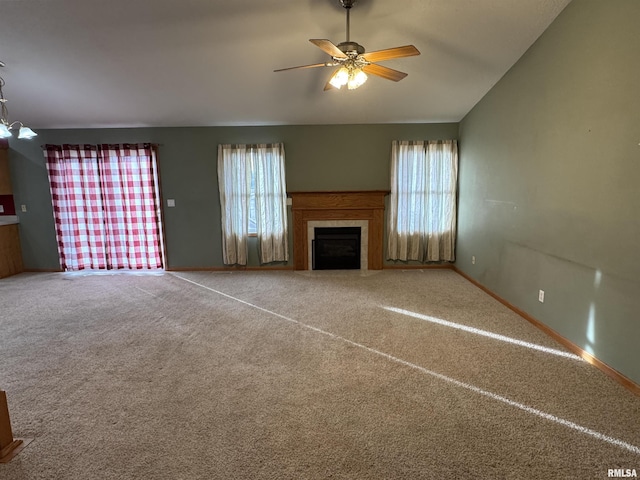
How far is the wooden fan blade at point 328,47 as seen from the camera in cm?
236

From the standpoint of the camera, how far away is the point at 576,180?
2.76 meters

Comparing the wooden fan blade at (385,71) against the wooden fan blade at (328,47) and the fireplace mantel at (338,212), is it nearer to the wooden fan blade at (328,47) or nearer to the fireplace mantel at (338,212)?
the wooden fan blade at (328,47)

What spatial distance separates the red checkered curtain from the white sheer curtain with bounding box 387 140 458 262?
156 inches

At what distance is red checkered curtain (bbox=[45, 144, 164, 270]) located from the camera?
5.39m

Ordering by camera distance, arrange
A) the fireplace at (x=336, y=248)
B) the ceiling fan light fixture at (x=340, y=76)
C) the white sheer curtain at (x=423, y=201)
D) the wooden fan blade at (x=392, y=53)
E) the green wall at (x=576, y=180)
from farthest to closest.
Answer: the fireplace at (x=336, y=248) → the white sheer curtain at (x=423, y=201) → the ceiling fan light fixture at (x=340, y=76) → the wooden fan blade at (x=392, y=53) → the green wall at (x=576, y=180)

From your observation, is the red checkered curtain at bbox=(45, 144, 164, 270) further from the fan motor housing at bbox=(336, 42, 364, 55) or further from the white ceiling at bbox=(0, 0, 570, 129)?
the fan motor housing at bbox=(336, 42, 364, 55)

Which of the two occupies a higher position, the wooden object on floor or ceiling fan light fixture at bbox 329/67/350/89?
ceiling fan light fixture at bbox 329/67/350/89

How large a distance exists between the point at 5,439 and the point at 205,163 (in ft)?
14.3

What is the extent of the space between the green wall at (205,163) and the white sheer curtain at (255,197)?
146 mm

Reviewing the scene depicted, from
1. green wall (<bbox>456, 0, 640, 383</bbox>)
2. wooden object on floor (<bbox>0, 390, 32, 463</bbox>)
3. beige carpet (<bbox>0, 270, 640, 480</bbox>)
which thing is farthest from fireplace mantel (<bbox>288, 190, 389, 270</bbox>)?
wooden object on floor (<bbox>0, 390, 32, 463</bbox>)

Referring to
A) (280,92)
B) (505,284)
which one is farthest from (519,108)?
(280,92)

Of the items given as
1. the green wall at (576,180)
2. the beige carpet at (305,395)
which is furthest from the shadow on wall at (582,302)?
the beige carpet at (305,395)

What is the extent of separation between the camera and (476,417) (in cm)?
199

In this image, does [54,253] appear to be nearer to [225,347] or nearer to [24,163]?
[24,163]
